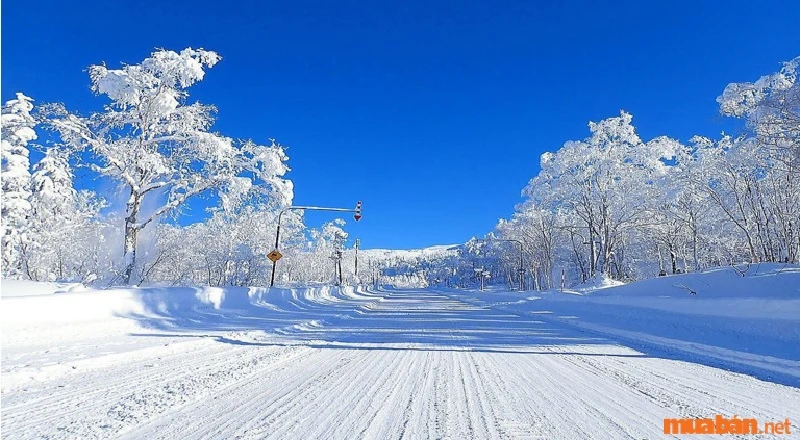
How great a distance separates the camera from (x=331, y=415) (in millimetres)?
3729

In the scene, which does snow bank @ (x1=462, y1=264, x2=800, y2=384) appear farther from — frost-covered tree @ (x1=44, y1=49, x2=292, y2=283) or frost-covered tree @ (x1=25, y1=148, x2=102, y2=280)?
frost-covered tree @ (x1=25, y1=148, x2=102, y2=280)

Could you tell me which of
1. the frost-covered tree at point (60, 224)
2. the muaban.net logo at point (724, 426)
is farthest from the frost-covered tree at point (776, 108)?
the frost-covered tree at point (60, 224)

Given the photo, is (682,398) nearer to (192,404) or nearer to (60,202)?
(192,404)

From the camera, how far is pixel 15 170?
18734 mm

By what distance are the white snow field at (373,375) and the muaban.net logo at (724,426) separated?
105 mm

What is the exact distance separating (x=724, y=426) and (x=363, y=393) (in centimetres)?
329

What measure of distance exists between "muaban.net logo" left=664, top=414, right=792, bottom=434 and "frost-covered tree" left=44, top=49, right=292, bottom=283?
1668 centimetres

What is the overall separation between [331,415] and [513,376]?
2.70 meters

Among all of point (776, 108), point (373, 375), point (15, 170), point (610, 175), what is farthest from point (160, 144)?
point (610, 175)

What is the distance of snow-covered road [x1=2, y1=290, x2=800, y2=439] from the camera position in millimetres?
3371

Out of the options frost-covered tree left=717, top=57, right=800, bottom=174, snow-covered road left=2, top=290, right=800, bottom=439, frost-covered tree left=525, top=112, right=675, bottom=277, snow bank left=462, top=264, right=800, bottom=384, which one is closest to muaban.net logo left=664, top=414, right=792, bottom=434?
snow-covered road left=2, top=290, right=800, bottom=439

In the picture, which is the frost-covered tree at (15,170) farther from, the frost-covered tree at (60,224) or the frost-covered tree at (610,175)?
the frost-covered tree at (610,175)

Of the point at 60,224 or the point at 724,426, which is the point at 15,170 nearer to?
the point at 60,224

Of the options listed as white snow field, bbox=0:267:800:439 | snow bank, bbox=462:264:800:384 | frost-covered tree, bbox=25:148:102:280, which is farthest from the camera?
frost-covered tree, bbox=25:148:102:280
